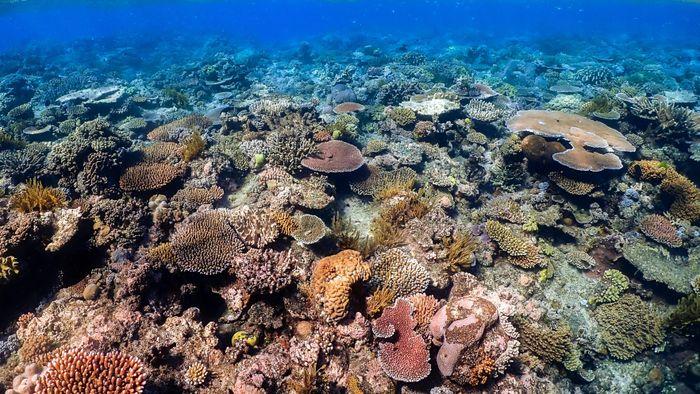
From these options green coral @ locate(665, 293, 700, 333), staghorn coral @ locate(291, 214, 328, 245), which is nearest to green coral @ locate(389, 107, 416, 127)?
staghorn coral @ locate(291, 214, 328, 245)

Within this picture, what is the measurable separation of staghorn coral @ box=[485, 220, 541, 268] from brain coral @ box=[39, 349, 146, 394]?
22.5ft

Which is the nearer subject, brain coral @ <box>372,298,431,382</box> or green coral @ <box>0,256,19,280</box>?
brain coral @ <box>372,298,431,382</box>

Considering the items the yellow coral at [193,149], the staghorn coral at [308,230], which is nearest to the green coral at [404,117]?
the yellow coral at [193,149]

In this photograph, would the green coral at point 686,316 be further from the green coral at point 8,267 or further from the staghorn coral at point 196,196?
the green coral at point 8,267

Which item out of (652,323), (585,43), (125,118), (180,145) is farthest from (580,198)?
(585,43)

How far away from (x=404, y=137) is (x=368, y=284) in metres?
6.86

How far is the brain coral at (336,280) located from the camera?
15.8 ft

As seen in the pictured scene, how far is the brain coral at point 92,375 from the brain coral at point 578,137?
30.6 ft

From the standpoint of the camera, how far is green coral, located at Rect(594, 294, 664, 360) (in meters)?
6.66

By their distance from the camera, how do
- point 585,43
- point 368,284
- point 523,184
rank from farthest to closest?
point 585,43 → point 523,184 → point 368,284

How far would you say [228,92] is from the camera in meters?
19.8

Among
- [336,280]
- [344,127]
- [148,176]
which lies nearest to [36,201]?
[148,176]

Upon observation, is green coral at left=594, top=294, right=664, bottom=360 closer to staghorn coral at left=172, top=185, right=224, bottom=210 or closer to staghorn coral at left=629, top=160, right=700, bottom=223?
staghorn coral at left=629, top=160, right=700, bottom=223

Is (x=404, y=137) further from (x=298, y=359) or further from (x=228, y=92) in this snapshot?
(x=228, y=92)
